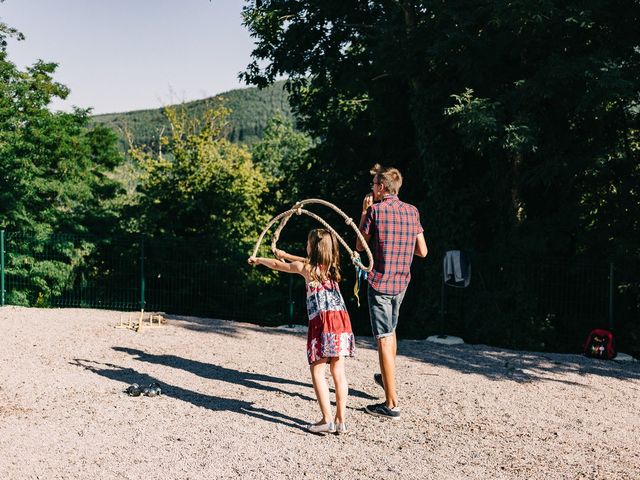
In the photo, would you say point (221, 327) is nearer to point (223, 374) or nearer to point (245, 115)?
point (223, 374)

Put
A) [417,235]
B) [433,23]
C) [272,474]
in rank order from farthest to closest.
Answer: [433,23] → [417,235] → [272,474]

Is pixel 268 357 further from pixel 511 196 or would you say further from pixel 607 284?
pixel 511 196

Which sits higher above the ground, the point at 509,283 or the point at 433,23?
the point at 433,23

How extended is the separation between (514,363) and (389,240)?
14.6 ft

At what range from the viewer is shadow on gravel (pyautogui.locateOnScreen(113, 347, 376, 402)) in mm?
7500

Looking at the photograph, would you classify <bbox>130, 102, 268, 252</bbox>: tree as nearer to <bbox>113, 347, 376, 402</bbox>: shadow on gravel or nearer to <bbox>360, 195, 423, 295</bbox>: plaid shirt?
<bbox>113, 347, 376, 402</bbox>: shadow on gravel

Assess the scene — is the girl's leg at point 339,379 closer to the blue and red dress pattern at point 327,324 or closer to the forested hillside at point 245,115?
the blue and red dress pattern at point 327,324

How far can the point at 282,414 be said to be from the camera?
21.3ft

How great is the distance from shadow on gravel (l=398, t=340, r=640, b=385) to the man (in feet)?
9.89

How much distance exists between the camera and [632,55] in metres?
11.9

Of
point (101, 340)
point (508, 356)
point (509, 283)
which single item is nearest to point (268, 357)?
point (101, 340)

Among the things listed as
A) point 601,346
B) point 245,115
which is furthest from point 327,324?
point 245,115

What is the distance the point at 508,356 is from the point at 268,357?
360cm

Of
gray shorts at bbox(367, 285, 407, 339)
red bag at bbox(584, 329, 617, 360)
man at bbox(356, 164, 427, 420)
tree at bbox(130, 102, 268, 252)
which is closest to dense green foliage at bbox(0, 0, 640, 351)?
tree at bbox(130, 102, 268, 252)
